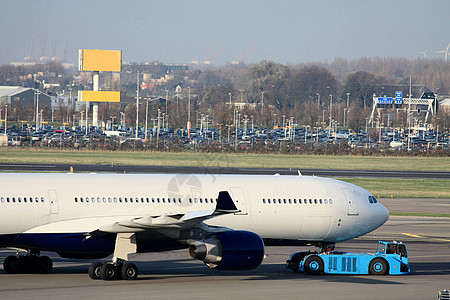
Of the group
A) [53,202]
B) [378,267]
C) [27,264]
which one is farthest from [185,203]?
[378,267]

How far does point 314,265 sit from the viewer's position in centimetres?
2688

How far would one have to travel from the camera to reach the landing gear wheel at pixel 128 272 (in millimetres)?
23844

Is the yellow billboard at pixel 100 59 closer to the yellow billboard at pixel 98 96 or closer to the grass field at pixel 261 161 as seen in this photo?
the yellow billboard at pixel 98 96

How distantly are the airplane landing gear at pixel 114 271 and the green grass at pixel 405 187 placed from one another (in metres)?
35.2

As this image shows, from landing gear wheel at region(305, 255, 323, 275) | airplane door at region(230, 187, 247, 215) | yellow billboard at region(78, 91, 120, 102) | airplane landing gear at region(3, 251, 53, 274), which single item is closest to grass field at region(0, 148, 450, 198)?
landing gear wheel at region(305, 255, 323, 275)

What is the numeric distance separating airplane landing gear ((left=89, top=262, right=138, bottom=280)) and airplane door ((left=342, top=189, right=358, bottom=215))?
911cm

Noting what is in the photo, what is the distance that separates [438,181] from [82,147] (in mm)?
53449

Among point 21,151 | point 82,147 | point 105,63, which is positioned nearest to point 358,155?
point 82,147

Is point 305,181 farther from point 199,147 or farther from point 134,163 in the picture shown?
point 199,147

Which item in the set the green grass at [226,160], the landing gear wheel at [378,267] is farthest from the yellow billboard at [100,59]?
the landing gear wheel at [378,267]

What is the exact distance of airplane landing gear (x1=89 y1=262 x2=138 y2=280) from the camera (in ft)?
77.6

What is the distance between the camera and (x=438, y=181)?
69.4 m

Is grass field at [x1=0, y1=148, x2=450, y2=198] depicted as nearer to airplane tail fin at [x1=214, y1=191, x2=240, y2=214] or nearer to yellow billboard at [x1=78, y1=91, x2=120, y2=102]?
airplane tail fin at [x1=214, y1=191, x2=240, y2=214]

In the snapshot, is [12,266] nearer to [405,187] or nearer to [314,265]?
[314,265]
